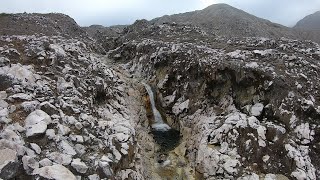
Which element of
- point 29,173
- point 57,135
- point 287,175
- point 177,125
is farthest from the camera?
point 177,125

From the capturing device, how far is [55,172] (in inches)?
529

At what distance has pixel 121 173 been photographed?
54.3 feet

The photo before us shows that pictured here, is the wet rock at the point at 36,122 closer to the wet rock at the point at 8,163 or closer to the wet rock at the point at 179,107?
the wet rock at the point at 8,163

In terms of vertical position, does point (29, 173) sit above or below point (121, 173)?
above

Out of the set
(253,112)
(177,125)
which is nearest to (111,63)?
(177,125)

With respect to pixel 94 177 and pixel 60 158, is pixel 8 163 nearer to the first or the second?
pixel 60 158

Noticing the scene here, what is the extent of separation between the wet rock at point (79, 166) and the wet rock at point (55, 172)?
0.52 metres

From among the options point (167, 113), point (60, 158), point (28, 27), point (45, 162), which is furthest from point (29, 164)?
point (28, 27)

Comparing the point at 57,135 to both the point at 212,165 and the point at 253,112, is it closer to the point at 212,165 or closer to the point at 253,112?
the point at 212,165

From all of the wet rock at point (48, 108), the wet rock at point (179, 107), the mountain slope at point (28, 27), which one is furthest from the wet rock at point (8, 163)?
the mountain slope at point (28, 27)

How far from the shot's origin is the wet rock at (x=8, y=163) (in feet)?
41.5

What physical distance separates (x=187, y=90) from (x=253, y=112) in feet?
20.0

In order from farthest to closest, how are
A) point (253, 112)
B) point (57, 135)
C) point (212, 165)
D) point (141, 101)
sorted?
1. point (141, 101)
2. point (253, 112)
3. point (212, 165)
4. point (57, 135)

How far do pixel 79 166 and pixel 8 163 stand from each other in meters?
2.79
